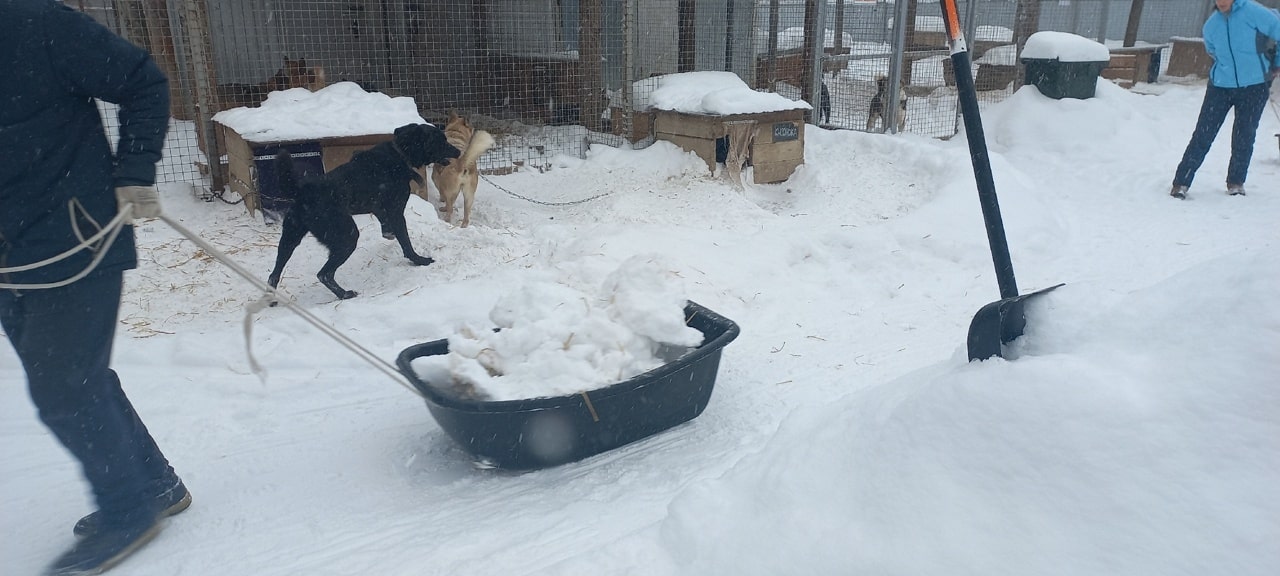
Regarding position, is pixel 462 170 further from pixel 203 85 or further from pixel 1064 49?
pixel 1064 49

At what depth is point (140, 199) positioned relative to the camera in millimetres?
2363

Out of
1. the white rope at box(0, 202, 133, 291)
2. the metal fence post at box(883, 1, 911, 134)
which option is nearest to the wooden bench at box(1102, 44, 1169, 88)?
the metal fence post at box(883, 1, 911, 134)

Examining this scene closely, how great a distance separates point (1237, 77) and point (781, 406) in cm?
572

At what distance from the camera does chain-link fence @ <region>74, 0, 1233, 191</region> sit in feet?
25.0

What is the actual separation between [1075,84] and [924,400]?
8727mm

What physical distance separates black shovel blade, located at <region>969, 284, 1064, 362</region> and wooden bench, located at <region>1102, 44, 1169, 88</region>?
474 inches

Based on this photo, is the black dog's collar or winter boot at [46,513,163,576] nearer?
winter boot at [46,513,163,576]

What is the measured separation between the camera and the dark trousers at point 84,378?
2.29 meters

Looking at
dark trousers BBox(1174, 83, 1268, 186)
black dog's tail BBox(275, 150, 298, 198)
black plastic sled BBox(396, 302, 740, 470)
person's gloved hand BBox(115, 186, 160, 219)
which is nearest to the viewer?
person's gloved hand BBox(115, 186, 160, 219)

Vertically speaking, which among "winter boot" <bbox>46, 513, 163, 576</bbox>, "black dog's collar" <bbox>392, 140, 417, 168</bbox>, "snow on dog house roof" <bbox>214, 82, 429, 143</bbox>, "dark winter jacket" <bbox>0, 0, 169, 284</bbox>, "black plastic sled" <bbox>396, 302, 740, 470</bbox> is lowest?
"winter boot" <bbox>46, 513, 163, 576</bbox>

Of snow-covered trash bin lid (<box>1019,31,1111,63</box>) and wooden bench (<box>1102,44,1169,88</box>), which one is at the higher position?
snow-covered trash bin lid (<box>1019,31,1111,63</box>)

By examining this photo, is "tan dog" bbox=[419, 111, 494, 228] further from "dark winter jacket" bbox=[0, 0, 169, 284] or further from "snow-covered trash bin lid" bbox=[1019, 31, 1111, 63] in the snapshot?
"snow-covered trash bin lid" bbox=[1019, 31, 1111, 63]

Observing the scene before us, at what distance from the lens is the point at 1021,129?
9000 mm

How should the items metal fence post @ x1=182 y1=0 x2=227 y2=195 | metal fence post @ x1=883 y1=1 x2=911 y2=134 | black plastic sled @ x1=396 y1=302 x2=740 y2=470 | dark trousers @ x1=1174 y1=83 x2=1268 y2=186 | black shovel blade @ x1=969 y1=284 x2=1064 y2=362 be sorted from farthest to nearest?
metal fence post @ x1=883 y1=1 x2=911 y2=134 → dark trousers @ x1=1174 y1=83 x2=1268 y2=186 → metal fence post @ x1=182 y1=0 x2=227 y2=195 → black plastic sled @ x1=396 y1=302 x2=740 y2=470 → black shovel blade @ x1=969 y1=284 x2=1064 y2=362
